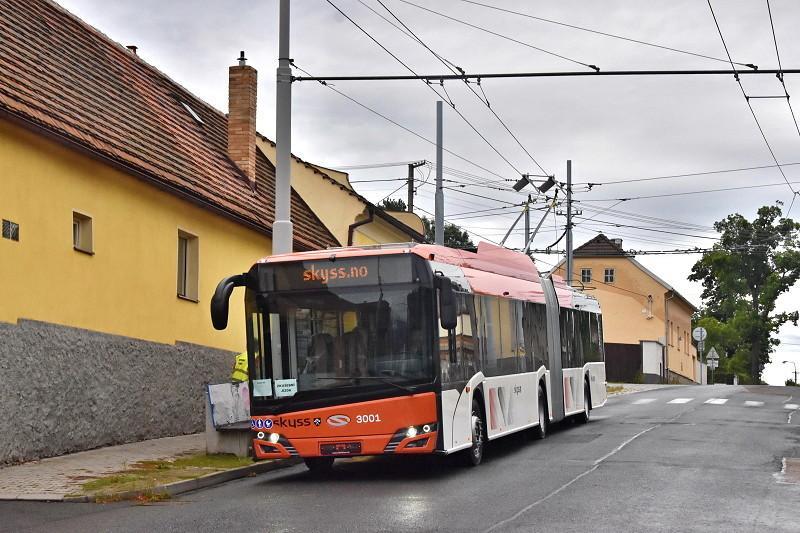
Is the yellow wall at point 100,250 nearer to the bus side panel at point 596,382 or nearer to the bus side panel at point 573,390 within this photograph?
the bus side panel at point 573,390

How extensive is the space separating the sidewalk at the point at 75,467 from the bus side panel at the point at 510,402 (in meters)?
4.40

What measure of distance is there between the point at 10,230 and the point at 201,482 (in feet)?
15.0

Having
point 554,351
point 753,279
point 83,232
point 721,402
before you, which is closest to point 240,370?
point 83,232

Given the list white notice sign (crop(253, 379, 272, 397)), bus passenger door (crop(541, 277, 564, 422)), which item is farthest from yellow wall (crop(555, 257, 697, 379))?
white notice sign (crop(253, 379, 272, 397))

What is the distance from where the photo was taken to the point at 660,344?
247ft

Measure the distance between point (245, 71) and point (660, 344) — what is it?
51.9m

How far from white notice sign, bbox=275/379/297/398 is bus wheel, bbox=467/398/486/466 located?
2650 millimetres

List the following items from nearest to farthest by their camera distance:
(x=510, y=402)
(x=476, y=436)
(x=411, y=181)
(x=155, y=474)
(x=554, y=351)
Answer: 1. (x=155, y=474)
2. (x=476, y=436)
3. (x=510, y=402)
4. (x=554, y=351)
5. (x=411, y=181)

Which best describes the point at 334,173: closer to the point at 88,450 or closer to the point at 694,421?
the point at 694,421

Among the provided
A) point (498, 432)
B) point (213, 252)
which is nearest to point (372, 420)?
point (498, 432)

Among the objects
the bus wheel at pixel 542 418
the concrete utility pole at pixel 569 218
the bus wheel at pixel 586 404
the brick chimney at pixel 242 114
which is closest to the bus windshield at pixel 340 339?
the bus wheel at pixel 542 418

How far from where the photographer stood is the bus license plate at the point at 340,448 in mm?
13938

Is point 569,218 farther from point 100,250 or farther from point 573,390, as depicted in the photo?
point 100,250

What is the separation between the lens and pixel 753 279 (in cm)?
8912
